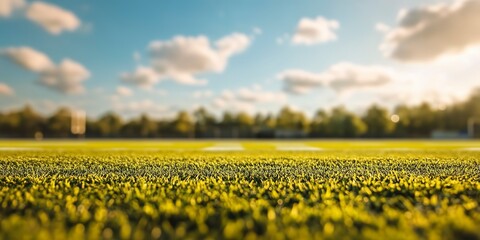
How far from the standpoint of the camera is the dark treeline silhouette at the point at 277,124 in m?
90.2

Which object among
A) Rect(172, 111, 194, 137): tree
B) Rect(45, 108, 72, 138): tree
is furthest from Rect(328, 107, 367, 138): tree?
Rect(45, 108, 72, 138): tree

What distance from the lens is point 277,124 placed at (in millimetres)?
108688

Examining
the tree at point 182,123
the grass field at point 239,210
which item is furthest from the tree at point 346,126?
the grass field at point 239,210

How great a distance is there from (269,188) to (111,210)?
113 inches

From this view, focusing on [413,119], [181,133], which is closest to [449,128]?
[413,119]

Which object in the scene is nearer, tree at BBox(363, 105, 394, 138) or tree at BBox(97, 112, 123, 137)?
tree at BBox(363, 105, 394, 138)

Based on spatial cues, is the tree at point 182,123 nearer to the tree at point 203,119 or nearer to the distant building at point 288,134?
the tree at point 203,119

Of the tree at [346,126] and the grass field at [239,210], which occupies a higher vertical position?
the tree at [346,126]

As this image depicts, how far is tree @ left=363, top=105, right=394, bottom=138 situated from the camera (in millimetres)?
94688

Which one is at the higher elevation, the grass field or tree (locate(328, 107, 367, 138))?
tree (locate(328, 107, 367, 138))

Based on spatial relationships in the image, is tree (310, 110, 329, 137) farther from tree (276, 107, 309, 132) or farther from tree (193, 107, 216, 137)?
tree (193, 107, 216, 137)

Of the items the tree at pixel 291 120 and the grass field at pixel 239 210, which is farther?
the tree at pixel 291 120

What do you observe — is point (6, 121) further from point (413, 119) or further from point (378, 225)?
point (378, 225)

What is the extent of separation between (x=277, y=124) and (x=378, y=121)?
1113 inches
